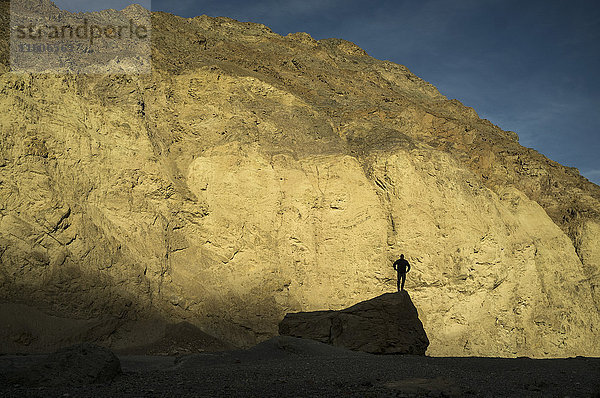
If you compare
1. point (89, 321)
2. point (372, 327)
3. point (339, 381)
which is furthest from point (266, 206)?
point (339, 381)

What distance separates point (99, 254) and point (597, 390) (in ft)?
45.6

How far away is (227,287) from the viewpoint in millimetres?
17547

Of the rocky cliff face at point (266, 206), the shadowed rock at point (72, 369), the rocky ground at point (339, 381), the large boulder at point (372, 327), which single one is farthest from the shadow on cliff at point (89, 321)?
the shadowed rock at point (72, 369)

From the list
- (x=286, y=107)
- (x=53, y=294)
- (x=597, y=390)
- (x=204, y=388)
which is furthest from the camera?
(x=286, y=107)

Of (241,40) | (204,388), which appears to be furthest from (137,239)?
(241,40)

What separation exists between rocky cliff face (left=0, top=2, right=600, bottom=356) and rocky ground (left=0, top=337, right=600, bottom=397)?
7030mm

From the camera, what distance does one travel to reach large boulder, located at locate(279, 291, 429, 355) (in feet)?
43.7

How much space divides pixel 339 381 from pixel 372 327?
713cm

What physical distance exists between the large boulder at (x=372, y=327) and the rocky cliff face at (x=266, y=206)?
11.5 ft

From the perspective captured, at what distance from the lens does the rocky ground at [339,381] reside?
229 inches

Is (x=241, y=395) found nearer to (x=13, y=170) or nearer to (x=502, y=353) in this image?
(x=13, y=170)

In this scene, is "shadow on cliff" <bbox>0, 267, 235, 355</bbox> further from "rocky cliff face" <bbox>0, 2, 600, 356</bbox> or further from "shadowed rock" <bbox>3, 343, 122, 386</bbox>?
"shadowed rock" <bbox>3, 343, 122, 386</bbox>

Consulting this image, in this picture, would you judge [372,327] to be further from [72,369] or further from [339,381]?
[72,369]

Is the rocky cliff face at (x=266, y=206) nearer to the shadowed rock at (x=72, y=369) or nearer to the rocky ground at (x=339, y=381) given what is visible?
the rocky ground at (x=339, y=381)
